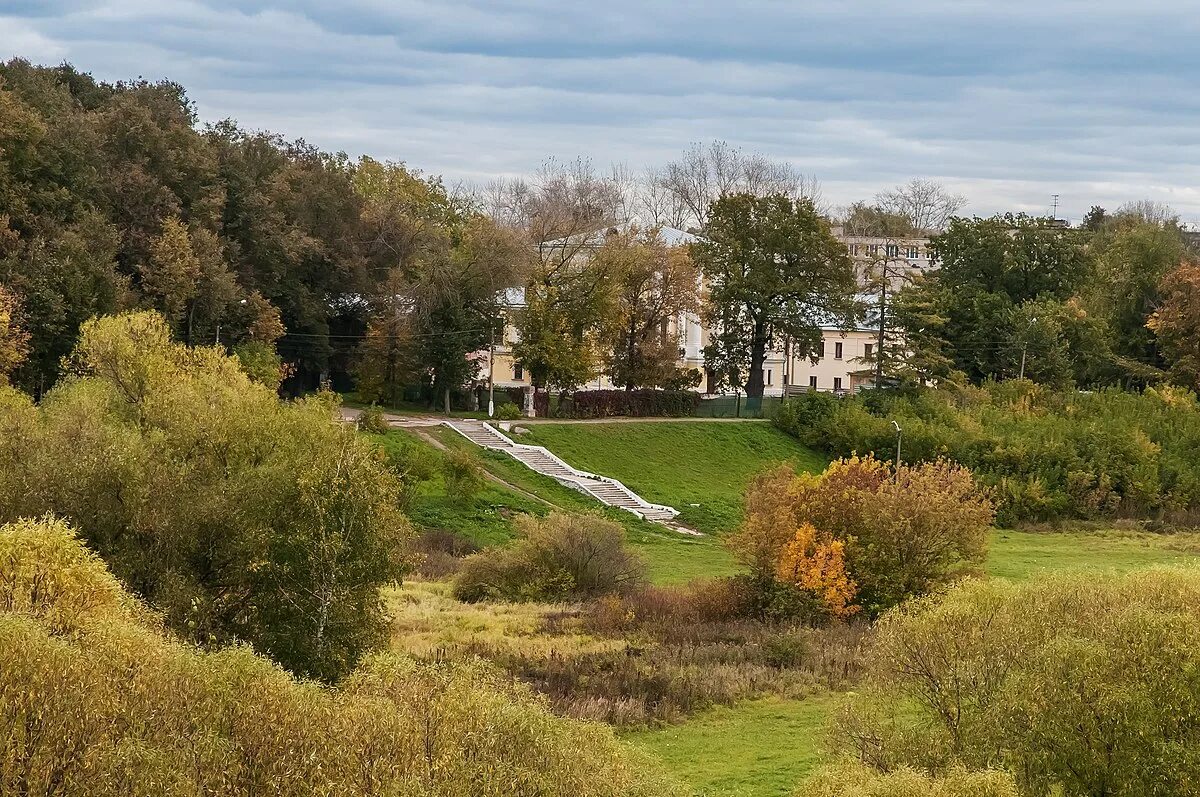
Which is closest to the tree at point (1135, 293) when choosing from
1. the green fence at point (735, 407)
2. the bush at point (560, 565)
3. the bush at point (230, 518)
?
the green fence at point (735, 407)

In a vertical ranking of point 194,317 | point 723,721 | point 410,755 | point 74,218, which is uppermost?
point 74,218

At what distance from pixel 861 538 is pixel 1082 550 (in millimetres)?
18030

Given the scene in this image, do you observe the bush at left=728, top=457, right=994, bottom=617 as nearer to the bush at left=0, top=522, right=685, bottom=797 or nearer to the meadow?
the meadow

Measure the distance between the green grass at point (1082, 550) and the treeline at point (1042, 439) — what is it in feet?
9.09

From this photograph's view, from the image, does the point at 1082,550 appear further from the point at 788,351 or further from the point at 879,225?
the point at 879,225

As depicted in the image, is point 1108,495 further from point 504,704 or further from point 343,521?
point 504,704

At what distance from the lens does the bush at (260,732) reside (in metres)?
11.2

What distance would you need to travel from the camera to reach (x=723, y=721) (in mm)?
25531

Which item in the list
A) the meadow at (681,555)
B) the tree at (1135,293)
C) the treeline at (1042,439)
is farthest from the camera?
the tree at (1135,293)

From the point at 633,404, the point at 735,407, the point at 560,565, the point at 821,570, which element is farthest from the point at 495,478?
the point at 821,570

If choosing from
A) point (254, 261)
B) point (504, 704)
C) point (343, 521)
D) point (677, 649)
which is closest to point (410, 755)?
point (504, 704)

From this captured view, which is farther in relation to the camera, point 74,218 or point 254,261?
point 254,261

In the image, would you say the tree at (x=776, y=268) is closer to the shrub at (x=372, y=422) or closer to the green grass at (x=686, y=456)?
the green grass at (x=686, y=456)

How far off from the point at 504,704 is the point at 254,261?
48.5 m
